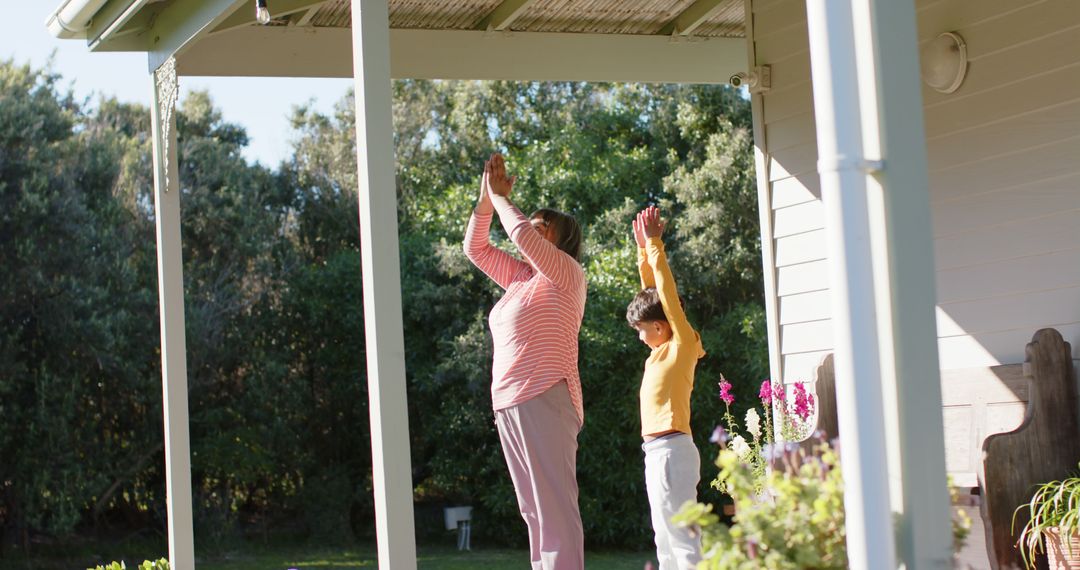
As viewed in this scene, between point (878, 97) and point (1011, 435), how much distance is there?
1736mm

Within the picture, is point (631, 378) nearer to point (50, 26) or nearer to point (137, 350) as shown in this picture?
point (137, 350)

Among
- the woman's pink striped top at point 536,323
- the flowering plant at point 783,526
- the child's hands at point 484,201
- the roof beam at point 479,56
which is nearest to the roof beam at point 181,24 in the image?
the roof beam at point 479,56

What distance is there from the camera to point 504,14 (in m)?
5.26

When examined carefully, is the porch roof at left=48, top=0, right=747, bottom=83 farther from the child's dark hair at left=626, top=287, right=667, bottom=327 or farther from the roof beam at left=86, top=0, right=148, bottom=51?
the child's dark hair at left=626, top=287, right=667, bottom=327

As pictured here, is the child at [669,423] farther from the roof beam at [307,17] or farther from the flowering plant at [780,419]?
the roof beam at [307,17]

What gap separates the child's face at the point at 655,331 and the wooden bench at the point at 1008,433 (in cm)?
95

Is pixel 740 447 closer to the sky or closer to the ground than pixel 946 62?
closer to the ground

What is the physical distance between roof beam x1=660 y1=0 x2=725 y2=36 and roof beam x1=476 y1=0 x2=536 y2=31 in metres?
0.81

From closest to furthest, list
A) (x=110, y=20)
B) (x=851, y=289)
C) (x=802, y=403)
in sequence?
(x=851, y=289) < (x=802, y=403) < (x=110, y=20)

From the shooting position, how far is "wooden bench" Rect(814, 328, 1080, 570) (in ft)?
10.6

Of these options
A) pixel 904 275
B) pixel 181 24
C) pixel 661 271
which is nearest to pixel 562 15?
pixel 181 24

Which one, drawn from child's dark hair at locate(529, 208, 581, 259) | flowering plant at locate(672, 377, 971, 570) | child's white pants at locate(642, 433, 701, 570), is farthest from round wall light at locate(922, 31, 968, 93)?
flowering plant at locate(672, 377, 971, 570)

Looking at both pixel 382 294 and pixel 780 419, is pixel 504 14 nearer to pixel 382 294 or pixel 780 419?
pixel 780 419

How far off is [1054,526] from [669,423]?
1135 mm
